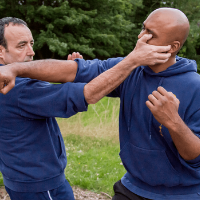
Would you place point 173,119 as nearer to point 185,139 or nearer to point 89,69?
point 185,139

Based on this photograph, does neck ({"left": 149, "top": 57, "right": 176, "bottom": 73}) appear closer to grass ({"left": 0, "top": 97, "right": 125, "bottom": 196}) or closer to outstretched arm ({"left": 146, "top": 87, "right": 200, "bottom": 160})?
outstretched arm ({"left": 146, "top": 87, "right": 200, "bottom": 160})

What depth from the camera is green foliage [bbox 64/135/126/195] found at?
398cm

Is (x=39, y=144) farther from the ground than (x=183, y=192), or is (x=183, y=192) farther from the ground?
(x=39, y=144)

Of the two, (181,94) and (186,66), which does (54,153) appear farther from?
(186,66)

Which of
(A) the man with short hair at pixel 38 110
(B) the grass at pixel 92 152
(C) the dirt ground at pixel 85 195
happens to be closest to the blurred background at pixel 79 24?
(B) the grass at pixel 92 152

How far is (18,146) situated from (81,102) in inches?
29.4

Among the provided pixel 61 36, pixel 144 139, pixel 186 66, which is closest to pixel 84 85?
pixel 144 139

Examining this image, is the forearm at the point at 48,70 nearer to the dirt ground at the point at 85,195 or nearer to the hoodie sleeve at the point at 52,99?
the hoodie sleeve at the point at 52,99

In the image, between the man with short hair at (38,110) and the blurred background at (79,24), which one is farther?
the blurred background at (79,24)

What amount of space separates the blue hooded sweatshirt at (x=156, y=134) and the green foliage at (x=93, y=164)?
2.01 meters

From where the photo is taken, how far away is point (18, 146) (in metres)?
2.07

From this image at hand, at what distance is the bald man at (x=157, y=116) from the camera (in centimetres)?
176

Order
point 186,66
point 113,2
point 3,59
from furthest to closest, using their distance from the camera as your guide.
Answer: point 113,2 < point 3,59 < point 186,66

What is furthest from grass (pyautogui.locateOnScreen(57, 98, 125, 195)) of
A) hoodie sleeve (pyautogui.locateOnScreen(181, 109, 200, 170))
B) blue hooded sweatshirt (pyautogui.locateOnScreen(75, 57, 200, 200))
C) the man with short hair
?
hoodie sleeve (pyautogui.locateOnScreen(181, 109, 200, 170))
